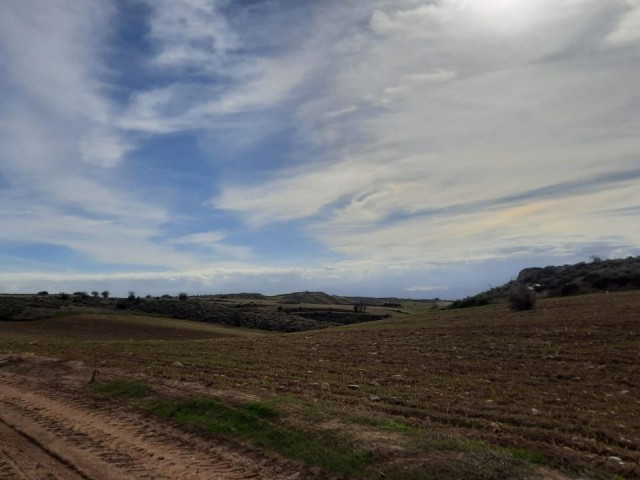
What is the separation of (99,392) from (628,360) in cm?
1443

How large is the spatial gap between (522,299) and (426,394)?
92.9 feet

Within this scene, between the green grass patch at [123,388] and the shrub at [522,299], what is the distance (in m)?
30.0

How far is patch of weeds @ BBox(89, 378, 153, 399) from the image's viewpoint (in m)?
13.5

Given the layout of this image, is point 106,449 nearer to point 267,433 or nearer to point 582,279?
point 267,433

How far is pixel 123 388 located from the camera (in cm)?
1412

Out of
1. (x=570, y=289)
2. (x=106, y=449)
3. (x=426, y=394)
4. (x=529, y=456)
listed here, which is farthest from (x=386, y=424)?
(x=570, y=289)

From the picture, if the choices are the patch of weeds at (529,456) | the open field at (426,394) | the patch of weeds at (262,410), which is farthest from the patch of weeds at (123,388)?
the patch of weeds at (529,456)

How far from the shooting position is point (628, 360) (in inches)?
619

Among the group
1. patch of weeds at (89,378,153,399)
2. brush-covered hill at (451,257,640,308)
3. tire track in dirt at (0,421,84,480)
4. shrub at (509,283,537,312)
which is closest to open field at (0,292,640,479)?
patch of weeds at (89,378,153,399)

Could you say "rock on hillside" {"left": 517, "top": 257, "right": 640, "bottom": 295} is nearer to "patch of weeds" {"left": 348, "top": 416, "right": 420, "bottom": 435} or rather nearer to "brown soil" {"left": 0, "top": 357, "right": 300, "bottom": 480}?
"patch of weeds" {"left": 348, "top": 416, "right": 420, "bottom": 435}

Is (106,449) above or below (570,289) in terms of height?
below

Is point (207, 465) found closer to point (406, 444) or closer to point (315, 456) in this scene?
point (315, 456)

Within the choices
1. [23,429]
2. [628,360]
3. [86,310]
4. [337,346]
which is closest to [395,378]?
[628,360]

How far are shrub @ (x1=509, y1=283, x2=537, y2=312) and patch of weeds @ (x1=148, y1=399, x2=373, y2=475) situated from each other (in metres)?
31.0
